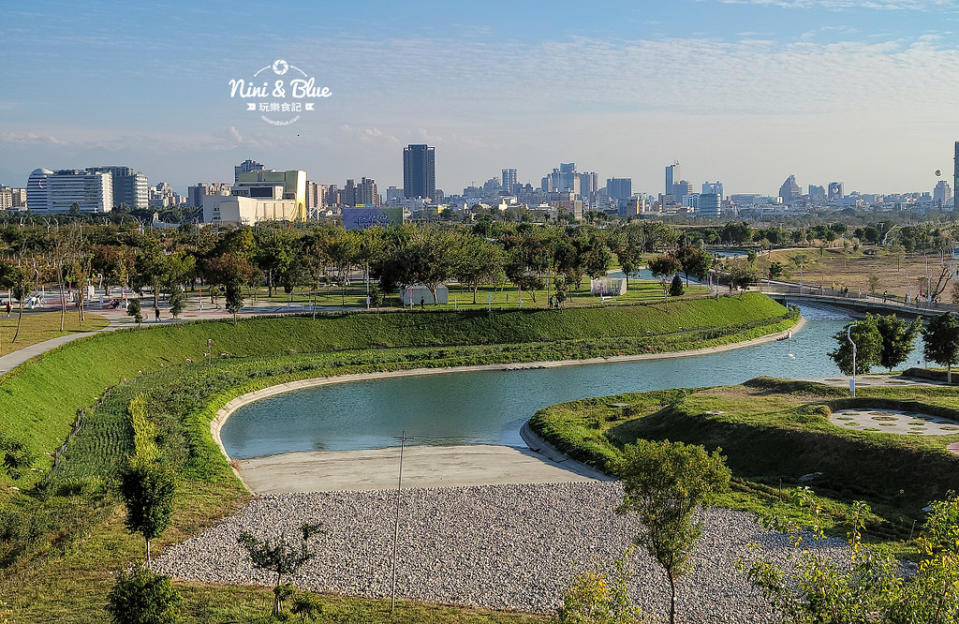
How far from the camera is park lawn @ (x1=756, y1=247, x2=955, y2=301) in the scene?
80.8 meters

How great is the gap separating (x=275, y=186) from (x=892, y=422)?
165319 mm

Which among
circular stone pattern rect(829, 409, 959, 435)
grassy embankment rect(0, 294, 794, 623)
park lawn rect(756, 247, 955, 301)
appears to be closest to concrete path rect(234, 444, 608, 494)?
grassy embankment rect(0, 294, 794, 623)

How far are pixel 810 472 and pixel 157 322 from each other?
3446cm

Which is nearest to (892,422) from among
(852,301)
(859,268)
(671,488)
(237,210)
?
(671,488)

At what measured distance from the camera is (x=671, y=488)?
1266 cm

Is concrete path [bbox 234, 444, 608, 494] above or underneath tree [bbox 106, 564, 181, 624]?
underneath

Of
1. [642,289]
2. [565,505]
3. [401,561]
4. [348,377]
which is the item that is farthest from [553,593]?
[642,289]

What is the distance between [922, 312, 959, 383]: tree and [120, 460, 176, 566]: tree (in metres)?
30.0

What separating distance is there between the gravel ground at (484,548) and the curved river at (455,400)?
7.57m

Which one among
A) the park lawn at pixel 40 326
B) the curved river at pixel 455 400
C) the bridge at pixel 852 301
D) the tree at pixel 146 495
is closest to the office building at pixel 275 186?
the bridge at pixel 852 301

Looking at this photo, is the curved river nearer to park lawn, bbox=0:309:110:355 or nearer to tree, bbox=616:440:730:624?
park lawn, bbox=0:309:110:355

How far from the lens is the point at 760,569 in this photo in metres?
8.61

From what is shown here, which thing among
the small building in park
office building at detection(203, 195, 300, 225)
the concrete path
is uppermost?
office building at detection(203, 195, 300, 225)

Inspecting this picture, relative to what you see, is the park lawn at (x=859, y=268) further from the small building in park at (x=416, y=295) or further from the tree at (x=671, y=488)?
the tree at (x=671, y=488)
